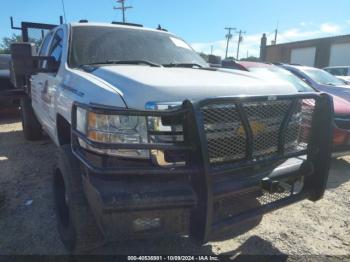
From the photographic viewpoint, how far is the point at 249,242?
10.3 ft

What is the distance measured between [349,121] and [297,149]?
2615 millimetres

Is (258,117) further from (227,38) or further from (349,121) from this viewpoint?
(227,38)

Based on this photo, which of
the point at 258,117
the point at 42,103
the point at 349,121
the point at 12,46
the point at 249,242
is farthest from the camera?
the point at 349,121

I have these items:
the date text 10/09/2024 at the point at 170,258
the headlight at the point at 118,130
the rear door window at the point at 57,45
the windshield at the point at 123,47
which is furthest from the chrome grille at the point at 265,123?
the rear door window at the point at 57,45

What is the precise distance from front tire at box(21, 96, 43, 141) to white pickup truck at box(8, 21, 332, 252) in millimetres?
3531

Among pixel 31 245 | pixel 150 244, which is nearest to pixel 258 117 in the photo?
pixel 150 244

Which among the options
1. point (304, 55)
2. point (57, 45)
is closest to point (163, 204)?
point (57, 45)

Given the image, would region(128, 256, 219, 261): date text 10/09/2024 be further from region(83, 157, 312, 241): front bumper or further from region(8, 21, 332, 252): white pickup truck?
region(83, 157, 312, 241): front bumper

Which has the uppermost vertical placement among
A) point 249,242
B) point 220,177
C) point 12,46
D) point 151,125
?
point 12,46

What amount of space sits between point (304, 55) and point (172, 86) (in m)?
36.0

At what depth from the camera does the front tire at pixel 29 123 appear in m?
6.27

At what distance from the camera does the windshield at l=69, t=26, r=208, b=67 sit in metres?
3.59

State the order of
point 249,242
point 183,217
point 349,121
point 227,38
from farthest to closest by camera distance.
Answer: point 227,38
point 349,121
point 249,242
point 183,217

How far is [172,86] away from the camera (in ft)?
7.98
